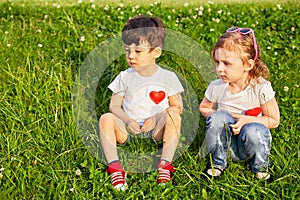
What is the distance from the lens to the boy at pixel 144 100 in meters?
3.26

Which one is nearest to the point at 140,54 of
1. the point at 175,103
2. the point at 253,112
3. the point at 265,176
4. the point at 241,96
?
the point at 175,103

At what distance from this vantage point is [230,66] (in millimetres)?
3105

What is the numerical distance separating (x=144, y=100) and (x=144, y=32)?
0.46 metres

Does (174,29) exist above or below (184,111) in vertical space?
above

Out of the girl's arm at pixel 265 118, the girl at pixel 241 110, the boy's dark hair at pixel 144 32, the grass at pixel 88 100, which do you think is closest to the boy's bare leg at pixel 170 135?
the grass at pixel 88 100

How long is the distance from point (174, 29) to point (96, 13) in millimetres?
1052

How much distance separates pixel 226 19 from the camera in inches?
224

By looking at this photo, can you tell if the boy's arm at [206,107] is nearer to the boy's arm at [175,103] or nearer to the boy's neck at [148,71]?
the boy's arm at [175,103]

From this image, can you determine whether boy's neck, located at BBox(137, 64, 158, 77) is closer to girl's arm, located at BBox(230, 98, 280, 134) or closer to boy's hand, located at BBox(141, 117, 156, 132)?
boy's hand, located at BBox(141, 117, 156, 132)

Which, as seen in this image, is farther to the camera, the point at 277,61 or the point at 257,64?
the point at 277,61

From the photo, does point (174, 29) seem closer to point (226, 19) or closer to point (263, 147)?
point (226, 19)

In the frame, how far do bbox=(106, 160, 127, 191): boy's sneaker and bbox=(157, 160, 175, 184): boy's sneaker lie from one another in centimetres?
23

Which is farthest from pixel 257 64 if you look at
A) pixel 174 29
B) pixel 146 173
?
pixel 174 29

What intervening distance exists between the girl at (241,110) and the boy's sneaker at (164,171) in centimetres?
24
